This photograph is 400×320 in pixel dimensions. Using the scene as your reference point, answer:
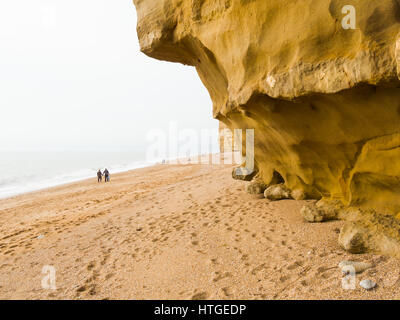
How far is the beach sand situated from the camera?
9.55 ft

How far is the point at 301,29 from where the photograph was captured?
2.80 metres

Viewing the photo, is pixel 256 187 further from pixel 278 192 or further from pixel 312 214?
pixel 312 214

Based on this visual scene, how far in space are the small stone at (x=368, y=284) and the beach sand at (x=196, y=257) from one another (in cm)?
4

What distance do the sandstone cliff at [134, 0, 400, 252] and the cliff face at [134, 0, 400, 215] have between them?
0.03ft

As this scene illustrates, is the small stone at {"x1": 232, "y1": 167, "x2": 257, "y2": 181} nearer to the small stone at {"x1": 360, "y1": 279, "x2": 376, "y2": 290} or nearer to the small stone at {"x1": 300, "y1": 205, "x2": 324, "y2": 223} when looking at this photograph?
the small stone at {"x1": 300, "y1": 205, "x2": 324, "y2": 223}

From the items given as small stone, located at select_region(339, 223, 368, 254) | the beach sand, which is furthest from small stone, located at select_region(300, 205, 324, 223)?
small stone, located at select_region(339, 223, 368, 254)

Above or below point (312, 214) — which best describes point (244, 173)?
above

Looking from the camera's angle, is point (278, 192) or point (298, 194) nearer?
point (298, 194)

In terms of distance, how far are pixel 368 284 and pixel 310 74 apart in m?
2.24

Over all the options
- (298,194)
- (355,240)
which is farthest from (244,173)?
(355,240)

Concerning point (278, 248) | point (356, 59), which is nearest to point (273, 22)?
point (356, 59)

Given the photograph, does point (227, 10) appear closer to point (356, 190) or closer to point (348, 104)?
point (348, 104)

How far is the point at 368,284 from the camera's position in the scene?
2537 mm
